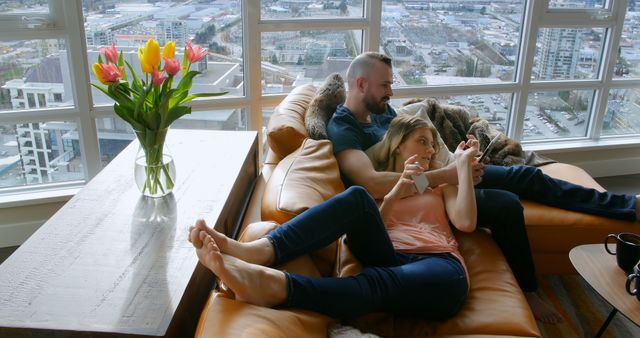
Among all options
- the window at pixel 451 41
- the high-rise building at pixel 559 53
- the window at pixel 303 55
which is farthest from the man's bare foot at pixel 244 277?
the high-rise building at pixel 559 53

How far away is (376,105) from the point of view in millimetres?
2369

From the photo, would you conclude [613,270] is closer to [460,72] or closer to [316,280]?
[316,280]

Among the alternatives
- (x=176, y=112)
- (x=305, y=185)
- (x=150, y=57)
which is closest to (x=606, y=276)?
(x=305, y=185)

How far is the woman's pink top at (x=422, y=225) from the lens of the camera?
1837 millimetres

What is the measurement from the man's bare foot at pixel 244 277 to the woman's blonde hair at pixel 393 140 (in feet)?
3.12

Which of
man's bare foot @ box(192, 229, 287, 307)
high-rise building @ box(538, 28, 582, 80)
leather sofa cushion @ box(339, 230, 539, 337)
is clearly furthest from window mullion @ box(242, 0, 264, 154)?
high-rise building @ box(538, 28, 582, 80)

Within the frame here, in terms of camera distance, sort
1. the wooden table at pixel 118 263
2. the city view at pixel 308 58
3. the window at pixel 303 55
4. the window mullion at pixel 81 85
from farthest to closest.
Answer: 1. the window at pixel 303 55
2. the city view at pixel 308 58
3. the window mullion at pixel 81 85
4. the wooden table at pixel 118 263

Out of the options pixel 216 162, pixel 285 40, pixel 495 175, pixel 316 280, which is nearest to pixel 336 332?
pixel 316 280

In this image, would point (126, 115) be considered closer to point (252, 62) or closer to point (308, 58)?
point (252, 62)

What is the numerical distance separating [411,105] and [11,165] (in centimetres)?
214

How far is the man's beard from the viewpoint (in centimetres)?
236

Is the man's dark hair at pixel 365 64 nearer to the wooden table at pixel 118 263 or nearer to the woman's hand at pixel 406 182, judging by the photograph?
the woman's hand at pixel 406 182

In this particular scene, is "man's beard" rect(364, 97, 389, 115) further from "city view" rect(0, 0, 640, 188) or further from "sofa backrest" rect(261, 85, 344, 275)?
"city view" rect(0, 0, 640, 188)

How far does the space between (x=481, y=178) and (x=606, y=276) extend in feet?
2.05
